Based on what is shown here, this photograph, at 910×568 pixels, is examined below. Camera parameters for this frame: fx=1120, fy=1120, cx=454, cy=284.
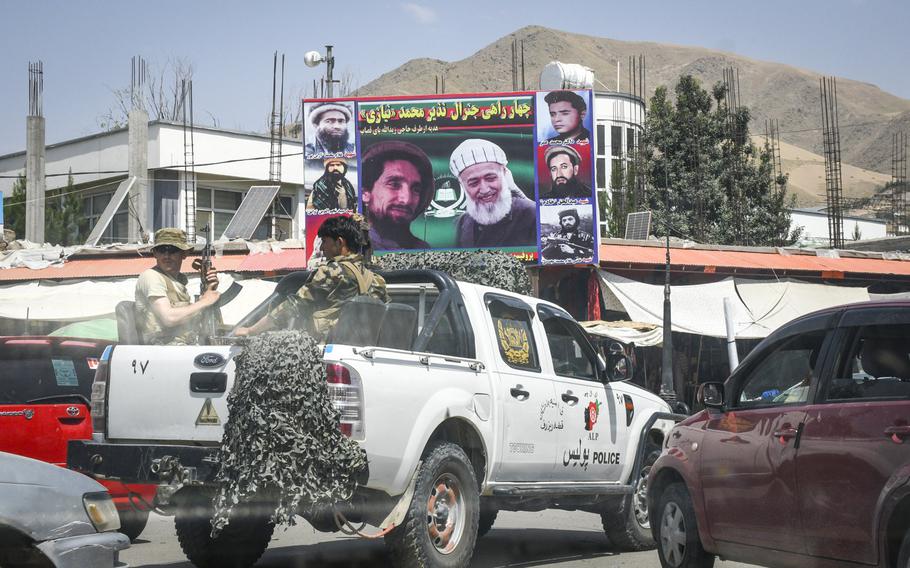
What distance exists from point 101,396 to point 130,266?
22758 millimetres

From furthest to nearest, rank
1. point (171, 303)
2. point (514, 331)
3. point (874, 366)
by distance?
1. point (514, 331)
2. point (171, 303)
3. point (874, 366)

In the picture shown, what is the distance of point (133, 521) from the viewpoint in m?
9.47

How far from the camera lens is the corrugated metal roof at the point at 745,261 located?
2591 cm

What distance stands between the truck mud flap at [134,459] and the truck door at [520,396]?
7.28 ft

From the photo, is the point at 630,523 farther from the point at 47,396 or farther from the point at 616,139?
the point at 616,139

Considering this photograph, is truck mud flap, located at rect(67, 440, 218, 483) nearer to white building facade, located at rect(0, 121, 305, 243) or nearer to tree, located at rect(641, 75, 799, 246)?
white building facade, located at rect(0, 121, 305, 243)

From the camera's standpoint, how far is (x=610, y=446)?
9.22 meters

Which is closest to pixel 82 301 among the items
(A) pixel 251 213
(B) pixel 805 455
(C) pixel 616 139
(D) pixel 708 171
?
(A) pixel 251 213

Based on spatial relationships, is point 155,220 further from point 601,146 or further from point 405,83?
point 405,83

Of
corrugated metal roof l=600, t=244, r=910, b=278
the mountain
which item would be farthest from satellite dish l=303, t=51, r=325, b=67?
the mountain

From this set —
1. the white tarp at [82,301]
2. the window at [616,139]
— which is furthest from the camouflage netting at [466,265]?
the window at [616,139]

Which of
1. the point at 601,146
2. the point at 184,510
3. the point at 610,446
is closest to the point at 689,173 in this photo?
the point at 601,146

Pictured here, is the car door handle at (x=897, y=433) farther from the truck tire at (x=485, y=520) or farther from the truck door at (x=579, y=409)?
the truck tire at (x=485, y=520)

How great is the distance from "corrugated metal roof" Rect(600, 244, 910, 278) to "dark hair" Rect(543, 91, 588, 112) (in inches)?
136
